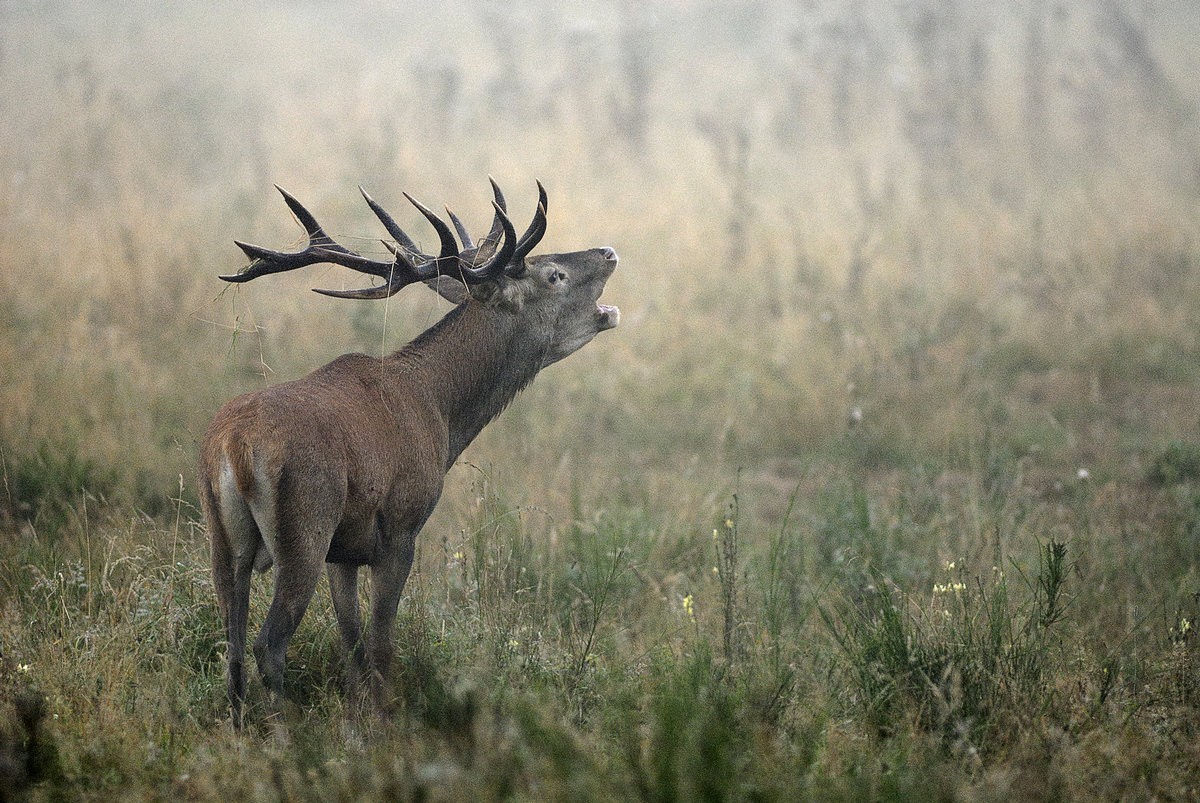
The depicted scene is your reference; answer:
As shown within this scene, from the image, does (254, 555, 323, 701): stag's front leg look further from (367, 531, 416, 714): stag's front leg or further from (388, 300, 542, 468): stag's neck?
(388, 300, 542, 468): stag's neck

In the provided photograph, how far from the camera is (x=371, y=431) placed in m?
4.39

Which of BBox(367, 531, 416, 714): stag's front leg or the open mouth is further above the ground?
the open mouth

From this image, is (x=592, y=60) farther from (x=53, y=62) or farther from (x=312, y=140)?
(x=53, y=62)

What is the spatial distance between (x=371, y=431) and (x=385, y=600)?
674 mm

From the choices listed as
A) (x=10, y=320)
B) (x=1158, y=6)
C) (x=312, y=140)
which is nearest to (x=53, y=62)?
(x=312, y=140)

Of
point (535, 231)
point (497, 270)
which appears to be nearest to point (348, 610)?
point (497, 270)

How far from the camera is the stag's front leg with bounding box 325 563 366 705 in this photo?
4.57 metres

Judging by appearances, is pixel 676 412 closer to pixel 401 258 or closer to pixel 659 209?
pixel 659 209

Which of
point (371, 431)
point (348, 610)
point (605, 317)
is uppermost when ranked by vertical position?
point (605, 317)

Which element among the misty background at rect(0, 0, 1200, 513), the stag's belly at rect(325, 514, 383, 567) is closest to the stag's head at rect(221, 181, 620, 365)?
the misty background at rect(0, 0, 1200, 513)

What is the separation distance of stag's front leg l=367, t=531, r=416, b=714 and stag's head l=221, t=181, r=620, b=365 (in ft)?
3.55

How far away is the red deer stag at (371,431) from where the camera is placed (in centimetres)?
396

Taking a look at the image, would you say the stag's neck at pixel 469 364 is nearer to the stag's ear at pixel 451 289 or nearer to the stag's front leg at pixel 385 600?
the stag's ear at pixel 451 289

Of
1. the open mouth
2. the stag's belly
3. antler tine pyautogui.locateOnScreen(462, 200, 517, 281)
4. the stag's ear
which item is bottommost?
the stag's belly
